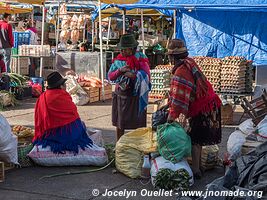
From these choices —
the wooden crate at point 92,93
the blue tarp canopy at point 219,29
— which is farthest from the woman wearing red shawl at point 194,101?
the blue tarp canopy at point 219,29

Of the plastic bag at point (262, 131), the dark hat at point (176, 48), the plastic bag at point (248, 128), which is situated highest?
the dark hat at point (176, 48)

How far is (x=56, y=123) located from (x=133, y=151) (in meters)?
1.16

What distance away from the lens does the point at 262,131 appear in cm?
649

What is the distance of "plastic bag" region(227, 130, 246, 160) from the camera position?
650 centimetres

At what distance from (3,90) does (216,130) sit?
23.4ft

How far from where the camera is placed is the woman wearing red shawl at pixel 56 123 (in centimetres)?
711

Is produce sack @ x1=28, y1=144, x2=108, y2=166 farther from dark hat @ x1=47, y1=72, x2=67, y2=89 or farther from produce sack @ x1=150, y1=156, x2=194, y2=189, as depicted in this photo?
produce sack @ x1=150, y1=156, x2=194, y2=189

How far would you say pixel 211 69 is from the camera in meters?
11.2

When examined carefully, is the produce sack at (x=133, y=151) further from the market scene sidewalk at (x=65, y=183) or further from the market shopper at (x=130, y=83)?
the market shopper at (x=130, y=83)

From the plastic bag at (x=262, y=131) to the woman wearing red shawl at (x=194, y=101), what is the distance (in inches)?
19.4

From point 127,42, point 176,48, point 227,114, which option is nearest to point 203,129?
point 176,48

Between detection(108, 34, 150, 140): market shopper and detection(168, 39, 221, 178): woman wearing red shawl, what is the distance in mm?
1123

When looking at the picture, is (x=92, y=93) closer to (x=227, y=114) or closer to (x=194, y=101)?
(x=227, y=114)

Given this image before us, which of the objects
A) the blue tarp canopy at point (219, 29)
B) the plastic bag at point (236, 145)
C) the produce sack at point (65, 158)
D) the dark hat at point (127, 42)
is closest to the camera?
the plastic bag at point (236, 145)
